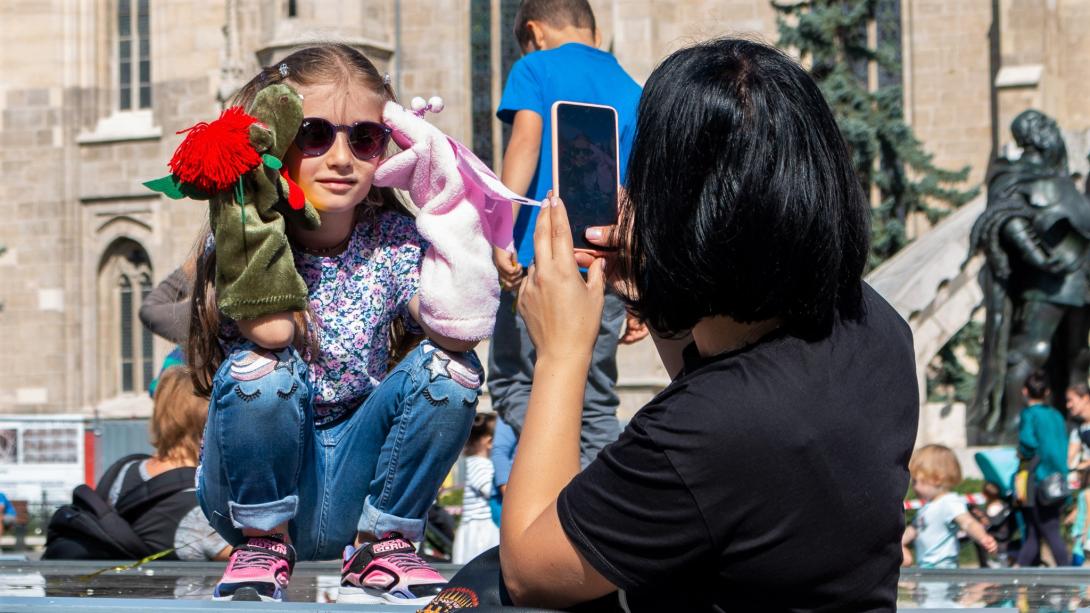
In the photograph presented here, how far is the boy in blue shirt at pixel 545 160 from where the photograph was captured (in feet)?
16.4

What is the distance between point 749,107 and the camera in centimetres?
195

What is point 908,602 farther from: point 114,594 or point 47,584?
point 47,584

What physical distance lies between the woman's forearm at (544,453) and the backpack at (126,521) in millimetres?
2985

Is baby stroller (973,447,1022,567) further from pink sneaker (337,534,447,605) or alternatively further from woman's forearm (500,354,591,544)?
woman's forearm (500,354,591,544)

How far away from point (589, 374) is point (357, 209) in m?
1.84

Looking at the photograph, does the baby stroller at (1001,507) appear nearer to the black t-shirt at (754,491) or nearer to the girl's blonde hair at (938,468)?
the girl's blonde hair at (938,468)

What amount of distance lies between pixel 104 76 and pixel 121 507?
75.4ft

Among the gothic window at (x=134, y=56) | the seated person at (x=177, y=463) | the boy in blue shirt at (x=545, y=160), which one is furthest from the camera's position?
the gothic window at (x=134, y=56)

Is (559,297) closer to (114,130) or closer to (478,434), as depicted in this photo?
(478,434)

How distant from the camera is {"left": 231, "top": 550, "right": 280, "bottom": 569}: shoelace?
304 cm

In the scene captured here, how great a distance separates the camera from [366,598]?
3176 mm

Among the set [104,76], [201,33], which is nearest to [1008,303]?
[201,33]

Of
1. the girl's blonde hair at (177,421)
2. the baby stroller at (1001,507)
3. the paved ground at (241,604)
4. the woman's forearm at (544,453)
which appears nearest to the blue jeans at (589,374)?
the girl's blonde hair at (177,421)

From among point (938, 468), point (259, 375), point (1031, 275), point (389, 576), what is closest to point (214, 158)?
point (259, 375)
